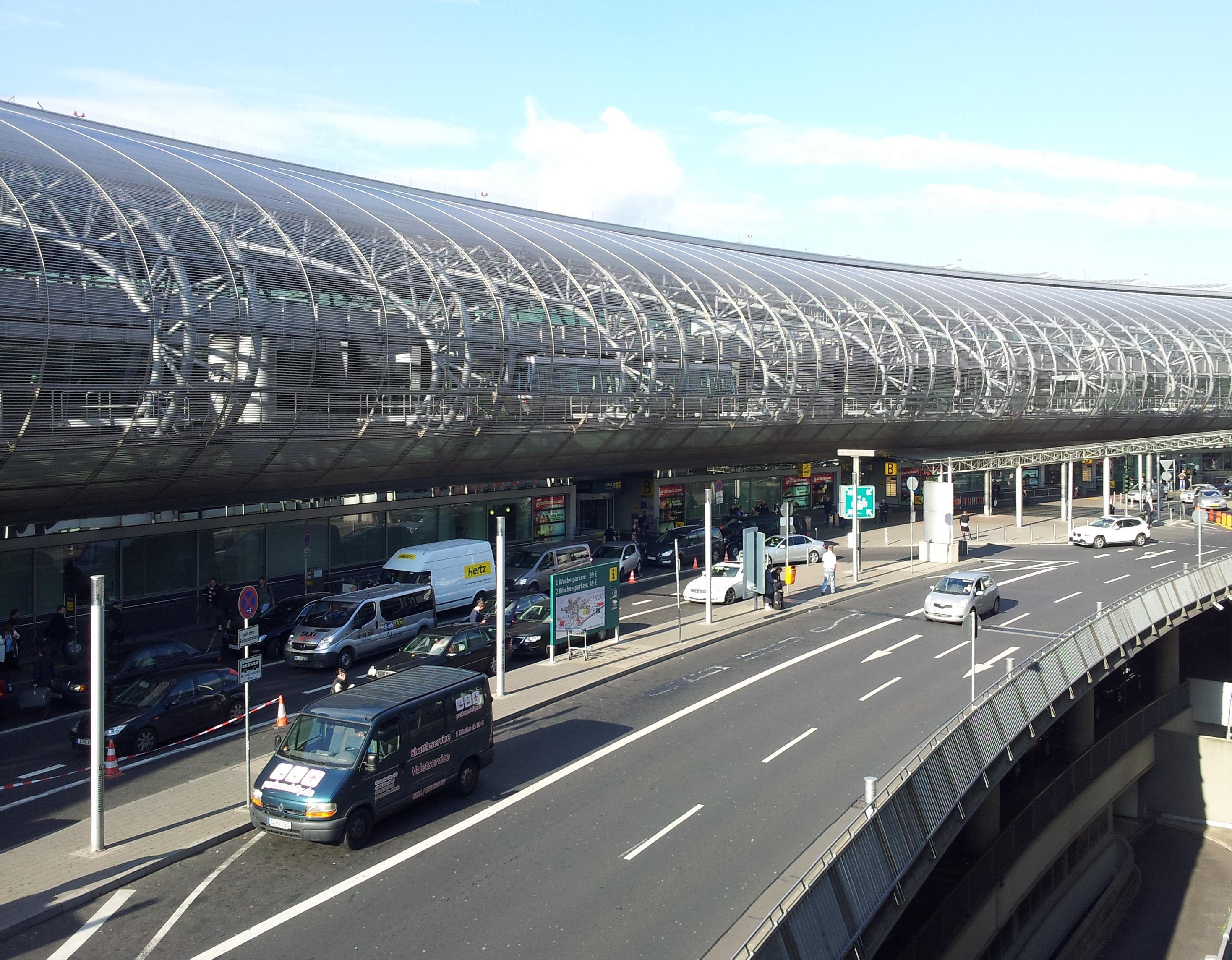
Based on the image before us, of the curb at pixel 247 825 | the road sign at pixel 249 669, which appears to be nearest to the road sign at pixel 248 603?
the road sign at pixel 249 669

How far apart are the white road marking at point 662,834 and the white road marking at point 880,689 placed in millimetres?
7184

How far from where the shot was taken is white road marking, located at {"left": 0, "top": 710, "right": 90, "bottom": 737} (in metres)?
20.7

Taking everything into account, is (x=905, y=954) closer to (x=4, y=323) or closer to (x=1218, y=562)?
(x=1218, y=562)

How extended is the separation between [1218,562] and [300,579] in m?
30.4

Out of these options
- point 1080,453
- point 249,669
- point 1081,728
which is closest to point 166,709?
point 249,669

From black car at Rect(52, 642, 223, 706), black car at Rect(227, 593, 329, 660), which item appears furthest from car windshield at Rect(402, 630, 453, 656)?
black car at Rect(52, 642, 223, 706)

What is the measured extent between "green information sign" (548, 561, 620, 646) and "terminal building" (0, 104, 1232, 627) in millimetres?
10011

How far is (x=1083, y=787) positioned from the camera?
25.0 m

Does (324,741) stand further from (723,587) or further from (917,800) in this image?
(723,587)

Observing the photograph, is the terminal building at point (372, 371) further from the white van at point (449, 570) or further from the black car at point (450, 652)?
the black car at point (450, 652)

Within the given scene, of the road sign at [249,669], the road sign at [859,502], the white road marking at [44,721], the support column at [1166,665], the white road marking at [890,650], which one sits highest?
the road sign at [859,502]

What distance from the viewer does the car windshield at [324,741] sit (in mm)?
13648

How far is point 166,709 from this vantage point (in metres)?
19.0

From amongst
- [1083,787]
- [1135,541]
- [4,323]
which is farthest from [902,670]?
[1135,541]
